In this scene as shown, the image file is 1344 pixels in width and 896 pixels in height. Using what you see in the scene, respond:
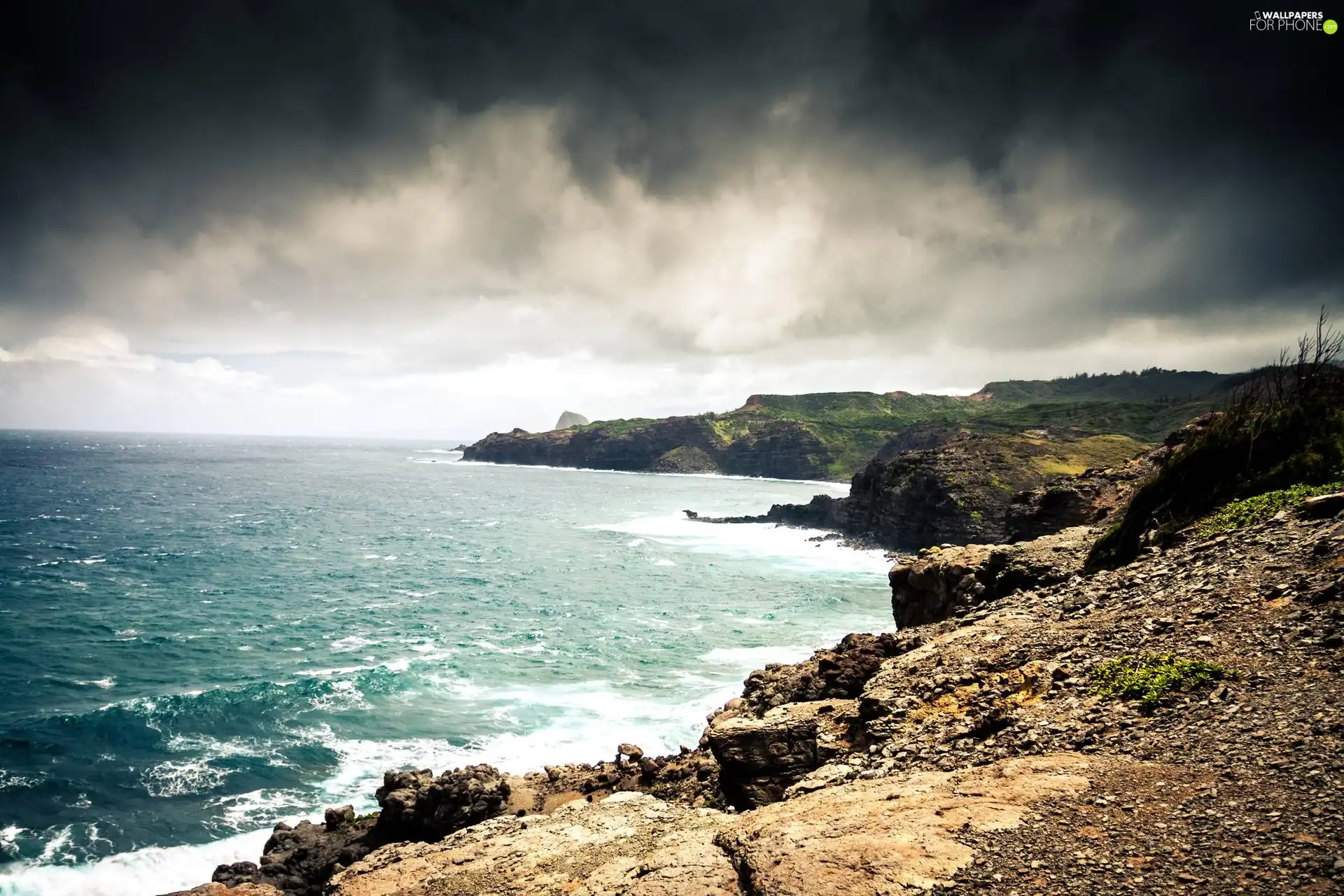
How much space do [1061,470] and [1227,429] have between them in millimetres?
76575

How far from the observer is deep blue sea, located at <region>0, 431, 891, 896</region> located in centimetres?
2262

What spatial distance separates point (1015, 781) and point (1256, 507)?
11.5 m

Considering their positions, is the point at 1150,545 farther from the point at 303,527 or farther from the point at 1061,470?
the point at 303,527

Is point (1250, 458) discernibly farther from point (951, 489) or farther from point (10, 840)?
point (951, 489)

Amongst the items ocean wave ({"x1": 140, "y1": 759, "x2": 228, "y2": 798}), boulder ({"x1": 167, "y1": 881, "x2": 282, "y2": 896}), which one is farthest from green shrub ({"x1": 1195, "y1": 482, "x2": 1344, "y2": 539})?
ocean wave ({"x1": 140, "y1": 759, "x2": 228, "y2": 798})

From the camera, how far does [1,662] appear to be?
3431 cm

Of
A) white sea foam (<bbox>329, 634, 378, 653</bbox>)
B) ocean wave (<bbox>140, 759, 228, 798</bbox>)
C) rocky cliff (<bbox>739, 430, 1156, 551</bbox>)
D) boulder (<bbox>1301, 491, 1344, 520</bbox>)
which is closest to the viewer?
boulder (<bbox>1301, 491, 1344, 520</bbox>)

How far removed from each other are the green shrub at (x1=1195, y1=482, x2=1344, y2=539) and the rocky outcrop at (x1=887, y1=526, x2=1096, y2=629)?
455 centimetres

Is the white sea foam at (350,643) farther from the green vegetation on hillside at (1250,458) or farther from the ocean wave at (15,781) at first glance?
the green vegetation on hillside at (1250,458)

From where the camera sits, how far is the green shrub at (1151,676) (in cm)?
922

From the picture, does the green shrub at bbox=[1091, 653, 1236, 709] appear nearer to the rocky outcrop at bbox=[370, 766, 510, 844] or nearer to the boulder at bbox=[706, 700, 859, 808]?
the boulder at bbox=[706, 700, 859, 808]

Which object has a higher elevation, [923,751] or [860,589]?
[923,751]

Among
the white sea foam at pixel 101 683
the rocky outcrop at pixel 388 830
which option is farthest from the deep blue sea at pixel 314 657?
the rocky outcrop at pixel 388 830

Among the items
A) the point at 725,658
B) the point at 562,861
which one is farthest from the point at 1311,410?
the point at 725,658
